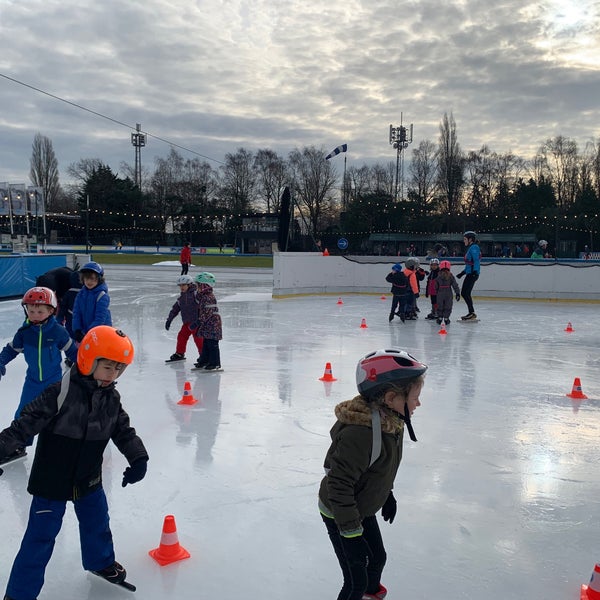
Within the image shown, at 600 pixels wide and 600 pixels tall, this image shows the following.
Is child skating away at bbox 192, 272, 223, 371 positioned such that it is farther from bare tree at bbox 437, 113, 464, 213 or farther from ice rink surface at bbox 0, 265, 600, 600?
bare tree at bbox 437, 113, 464, 213

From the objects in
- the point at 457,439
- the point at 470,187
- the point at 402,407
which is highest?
the point at 470,187

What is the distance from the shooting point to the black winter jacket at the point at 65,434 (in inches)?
91.6

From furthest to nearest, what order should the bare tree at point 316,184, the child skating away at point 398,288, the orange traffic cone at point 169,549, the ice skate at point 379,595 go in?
the bare tree at point 316,184 → the child skating away at point 398,288 → the orange traffic cone at point 169,549 → the ice skate at point 379,595

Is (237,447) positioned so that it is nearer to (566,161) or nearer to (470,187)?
(470,187)

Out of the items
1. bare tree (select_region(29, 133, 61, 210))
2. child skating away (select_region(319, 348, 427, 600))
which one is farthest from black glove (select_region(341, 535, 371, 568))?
bare tree (select_region(29, 133, 61, 210))

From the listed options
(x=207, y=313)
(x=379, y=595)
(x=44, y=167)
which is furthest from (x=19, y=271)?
(x=44, y=167)

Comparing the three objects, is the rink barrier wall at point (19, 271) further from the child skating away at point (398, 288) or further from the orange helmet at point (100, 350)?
the orange helmet at point (100, 350)

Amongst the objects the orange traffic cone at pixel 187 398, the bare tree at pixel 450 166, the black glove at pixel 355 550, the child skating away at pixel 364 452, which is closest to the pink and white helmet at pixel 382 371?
the child skating away at pixel 364 452

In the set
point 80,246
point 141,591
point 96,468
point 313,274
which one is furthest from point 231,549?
point 80,246

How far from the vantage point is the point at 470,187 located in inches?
2003

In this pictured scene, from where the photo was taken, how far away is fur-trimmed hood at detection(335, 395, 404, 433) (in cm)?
208

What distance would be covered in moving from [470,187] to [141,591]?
52.4m

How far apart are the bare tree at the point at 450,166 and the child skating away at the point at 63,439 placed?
1930 inches

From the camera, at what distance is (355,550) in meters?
2.07
